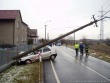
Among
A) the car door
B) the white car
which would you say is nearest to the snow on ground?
the white car

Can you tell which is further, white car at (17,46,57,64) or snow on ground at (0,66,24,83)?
white car at (17,46,57,64)

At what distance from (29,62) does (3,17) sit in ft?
68.1

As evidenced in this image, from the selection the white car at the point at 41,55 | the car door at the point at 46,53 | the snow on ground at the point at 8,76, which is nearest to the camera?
the snow on ground at the point at 8,76

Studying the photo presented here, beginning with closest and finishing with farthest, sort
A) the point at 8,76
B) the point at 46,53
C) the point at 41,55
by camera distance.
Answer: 1. the point at 8,76
2. the point at 41,55
3. the point at 46,53

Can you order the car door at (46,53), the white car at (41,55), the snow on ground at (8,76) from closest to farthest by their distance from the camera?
1. the snow on ground at (8,76)
2. the white car at (41,55)
3. the car door at (46,53)

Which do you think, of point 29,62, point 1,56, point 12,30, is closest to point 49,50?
point 29,62

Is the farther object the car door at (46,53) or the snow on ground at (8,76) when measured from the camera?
the car door at (46,53)

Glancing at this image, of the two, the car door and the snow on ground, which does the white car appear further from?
the snow on ground

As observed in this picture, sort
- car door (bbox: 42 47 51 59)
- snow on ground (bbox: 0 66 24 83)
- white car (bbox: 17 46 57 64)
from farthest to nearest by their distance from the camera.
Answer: car door (bbox: 42 47 51 59) < white car (bbox: 17 46 57 64) < snow on ground (bbox: 0 66 24 83)

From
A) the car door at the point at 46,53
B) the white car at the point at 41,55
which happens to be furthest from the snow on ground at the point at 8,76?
the car door at the point at 46,53

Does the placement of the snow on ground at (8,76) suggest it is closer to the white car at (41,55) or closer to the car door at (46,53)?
the white car at (41,55)

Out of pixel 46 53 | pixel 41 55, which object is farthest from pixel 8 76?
pixel 46 53

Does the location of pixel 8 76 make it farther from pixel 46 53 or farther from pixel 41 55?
pixel 46 53

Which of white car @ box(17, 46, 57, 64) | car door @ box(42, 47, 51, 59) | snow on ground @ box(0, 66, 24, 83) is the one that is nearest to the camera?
snow on ground @ box(0, 66, 24, 83)
